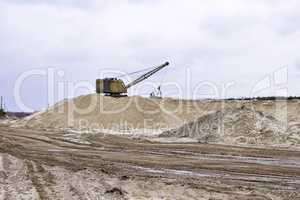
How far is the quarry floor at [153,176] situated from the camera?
485 inches

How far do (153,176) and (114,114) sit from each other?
44239 millimetres

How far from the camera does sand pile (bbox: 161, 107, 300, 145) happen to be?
31.6 metres

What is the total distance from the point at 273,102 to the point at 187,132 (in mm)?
20770

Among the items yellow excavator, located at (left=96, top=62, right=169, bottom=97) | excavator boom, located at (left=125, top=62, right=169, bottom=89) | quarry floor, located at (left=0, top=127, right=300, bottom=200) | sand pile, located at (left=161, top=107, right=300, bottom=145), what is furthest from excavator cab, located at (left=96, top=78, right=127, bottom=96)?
quarry floor, located at (left=0, top=127, right=300, bottom=200)

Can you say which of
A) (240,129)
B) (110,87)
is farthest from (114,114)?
(240,129)

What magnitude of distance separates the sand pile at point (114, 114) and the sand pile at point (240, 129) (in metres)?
16.6

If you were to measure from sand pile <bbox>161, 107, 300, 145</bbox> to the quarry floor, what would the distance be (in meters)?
6.58

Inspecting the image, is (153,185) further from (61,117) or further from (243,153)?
(61,117)

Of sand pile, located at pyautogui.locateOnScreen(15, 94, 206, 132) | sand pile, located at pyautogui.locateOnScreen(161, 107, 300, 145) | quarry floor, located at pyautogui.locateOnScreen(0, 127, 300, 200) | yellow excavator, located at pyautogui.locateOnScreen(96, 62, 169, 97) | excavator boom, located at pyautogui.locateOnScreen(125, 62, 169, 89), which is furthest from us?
excavator boom, located at pyautogui.locateOnScreen(125, 62, 169, 89)

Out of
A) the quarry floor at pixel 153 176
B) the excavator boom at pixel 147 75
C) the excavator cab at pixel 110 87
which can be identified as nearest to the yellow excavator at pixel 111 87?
the excavator cab at pixel 110 87

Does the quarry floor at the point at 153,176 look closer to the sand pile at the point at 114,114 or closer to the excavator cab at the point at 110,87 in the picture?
the sand pile at the point at 114,114

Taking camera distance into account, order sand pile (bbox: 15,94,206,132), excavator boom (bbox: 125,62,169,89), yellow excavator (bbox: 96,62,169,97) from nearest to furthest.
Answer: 1. sand pile (bbox: 15,94,206,132)
2. yellow excavator (bbox: 96,62,169,97)
3. excavator boom (bbox: 125,62,169,89)

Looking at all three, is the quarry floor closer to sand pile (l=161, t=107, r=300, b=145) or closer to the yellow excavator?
sand pile (l=161, t=107, r=300, b=145)

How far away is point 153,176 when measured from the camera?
1584cm
